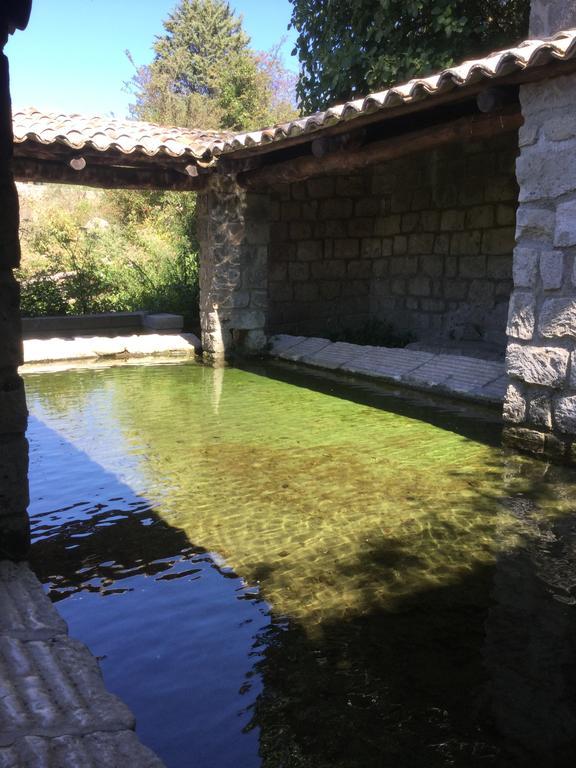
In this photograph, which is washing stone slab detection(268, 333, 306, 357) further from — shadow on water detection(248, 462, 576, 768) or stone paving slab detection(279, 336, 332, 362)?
shadow on water detection(248, 462, 576, 768)

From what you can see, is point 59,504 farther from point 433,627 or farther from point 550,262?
point 550,262

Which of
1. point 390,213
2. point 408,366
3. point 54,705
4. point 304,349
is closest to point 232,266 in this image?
point 304,349

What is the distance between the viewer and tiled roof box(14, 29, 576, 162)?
4637 mm

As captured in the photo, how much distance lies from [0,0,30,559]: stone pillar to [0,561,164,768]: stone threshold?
0.55 metres

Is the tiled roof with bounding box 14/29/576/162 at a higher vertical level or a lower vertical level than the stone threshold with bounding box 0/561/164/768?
higher

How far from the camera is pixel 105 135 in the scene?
27.5 feet

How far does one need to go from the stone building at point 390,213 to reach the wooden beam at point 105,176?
0.02 metres

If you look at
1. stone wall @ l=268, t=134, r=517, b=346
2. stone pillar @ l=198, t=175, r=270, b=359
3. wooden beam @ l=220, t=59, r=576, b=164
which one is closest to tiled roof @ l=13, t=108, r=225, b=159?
stone pillar @ l=198, t=175, r=270, b=359

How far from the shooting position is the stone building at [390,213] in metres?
4.75

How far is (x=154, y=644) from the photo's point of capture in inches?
105

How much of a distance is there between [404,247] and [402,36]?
331cm

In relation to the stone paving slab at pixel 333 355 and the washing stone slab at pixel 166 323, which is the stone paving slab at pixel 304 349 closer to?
the stone paving slab at pixel 333 355

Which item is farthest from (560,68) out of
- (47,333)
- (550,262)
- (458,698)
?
(47,333)

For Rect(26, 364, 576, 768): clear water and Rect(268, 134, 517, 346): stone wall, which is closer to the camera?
Rect(26, 364, 576, 768): clear water
